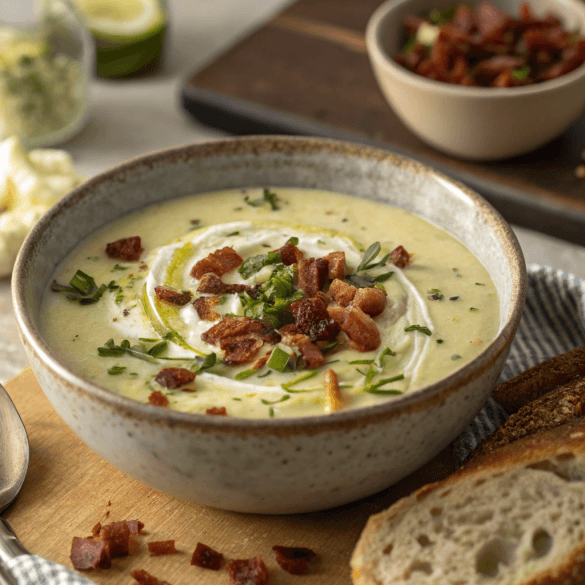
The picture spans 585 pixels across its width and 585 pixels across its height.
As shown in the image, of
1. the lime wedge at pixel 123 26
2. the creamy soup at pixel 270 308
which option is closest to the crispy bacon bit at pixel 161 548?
the creamy soup at pixel 270 308

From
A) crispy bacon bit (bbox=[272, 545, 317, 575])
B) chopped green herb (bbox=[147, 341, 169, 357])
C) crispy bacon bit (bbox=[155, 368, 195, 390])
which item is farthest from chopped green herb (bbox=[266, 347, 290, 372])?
crispy bacon bit (bbox=[272, 545, 317, 575])

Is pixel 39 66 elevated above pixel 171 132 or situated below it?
above

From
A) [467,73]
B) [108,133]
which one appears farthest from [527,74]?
[108,133]

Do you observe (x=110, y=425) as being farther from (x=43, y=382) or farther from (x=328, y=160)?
(x=328, y=160)

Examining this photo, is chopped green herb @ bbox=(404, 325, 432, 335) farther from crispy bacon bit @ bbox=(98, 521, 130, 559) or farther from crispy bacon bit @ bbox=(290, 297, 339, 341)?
crispy bacon bit @ bbox=(98, 521, 130, 559)

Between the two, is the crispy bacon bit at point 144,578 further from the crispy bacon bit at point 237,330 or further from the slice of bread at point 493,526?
the crispy bacon bit at point 237,330

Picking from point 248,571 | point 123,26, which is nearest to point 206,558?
point 248,571

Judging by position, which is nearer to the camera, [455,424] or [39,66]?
[455,424]
